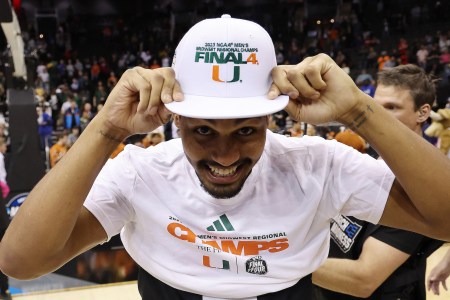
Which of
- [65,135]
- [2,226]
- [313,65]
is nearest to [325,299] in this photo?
[313,65]

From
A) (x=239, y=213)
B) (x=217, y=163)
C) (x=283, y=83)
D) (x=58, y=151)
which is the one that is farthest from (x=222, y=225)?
(x=58, y=151)

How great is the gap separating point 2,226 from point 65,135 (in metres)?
5.87

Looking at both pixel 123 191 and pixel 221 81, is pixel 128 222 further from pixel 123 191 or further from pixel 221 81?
pixel 221 81

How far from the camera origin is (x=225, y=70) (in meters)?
1.35

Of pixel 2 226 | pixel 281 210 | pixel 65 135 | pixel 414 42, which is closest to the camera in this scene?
pixel 281 210

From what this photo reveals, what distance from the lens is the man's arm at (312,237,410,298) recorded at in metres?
2.07

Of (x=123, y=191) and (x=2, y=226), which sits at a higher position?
(x=123, y=191)

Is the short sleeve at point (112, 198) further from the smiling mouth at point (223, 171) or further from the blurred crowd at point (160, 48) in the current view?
the blurred crowd at point (160, 48)

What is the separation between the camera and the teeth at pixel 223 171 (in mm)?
1418

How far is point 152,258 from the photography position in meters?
1.49

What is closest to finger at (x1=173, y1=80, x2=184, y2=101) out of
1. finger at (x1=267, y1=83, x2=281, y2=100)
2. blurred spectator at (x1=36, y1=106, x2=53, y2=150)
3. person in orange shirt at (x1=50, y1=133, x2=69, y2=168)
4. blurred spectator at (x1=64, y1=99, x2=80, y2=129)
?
finger at (x1=267, y1=83, x2=281, y2=100)

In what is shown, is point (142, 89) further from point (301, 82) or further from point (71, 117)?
point (71, 117)

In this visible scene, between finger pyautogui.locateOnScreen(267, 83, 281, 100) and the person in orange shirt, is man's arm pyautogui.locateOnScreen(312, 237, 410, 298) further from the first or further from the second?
the person in orange shirt

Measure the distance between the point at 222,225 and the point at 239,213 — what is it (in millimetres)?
55
